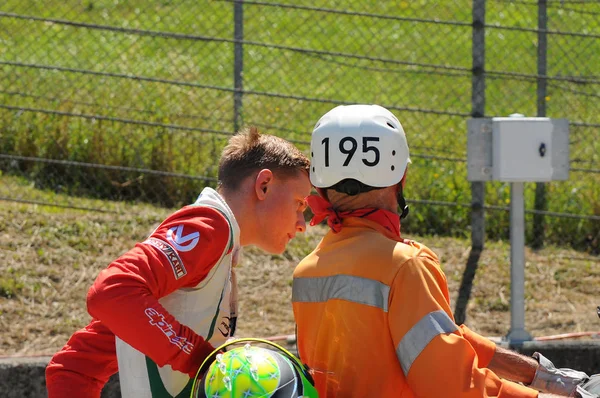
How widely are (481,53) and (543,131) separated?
1584mm

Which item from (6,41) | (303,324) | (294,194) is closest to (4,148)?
(6,41)

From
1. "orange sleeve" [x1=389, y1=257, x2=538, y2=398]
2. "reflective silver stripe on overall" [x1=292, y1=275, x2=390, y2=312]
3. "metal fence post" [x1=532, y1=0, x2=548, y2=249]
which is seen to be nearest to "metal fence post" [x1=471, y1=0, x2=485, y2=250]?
"metal fence post" [x1=532, y1=0, x2=548, y2=249]

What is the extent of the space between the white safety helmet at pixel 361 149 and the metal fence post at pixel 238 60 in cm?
465

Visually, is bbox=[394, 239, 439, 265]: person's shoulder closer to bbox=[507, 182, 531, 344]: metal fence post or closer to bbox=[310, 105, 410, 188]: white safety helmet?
bbox=[310, 105, 410, 188]: white safety helmet

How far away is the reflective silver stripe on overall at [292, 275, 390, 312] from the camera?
2.77 metres

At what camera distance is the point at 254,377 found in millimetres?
2758

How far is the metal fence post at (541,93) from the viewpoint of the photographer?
7.52m

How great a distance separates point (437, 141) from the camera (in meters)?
8.98

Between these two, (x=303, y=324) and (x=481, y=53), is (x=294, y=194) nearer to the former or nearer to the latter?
(x=303, y=324)

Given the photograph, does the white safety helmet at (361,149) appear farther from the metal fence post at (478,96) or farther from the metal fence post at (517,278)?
the metal fence post at (478,96)

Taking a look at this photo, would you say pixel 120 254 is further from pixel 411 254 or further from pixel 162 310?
pixel 411 254

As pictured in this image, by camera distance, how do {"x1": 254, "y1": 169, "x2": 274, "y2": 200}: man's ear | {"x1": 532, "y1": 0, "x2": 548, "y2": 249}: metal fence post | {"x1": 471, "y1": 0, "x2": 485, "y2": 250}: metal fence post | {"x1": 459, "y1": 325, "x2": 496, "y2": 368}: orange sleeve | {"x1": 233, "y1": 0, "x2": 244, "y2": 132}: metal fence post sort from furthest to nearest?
{"x1": 233, "y1": 0, "x2": 244, "y2": 132}: metal fence post → {"x1": 532, "y1": 0, "x2": 548, "y2": 249}: metal fence post → {"x1": 471, "y1": 0, "x2": 485, "y2": 250}: metal fence post → {"x1": 254, "y1": 169, "x2": 274, "y2": 200}: man's ear → {"x1": 459, "y1": 325, "x2": 496, "y2": 368}: orange sleeve

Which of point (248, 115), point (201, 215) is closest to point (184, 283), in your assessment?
point (201, 215)

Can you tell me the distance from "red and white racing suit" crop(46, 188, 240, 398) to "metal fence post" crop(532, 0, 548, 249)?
4564 millimetres
